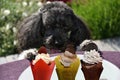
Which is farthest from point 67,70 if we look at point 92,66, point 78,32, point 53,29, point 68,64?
point 78,32

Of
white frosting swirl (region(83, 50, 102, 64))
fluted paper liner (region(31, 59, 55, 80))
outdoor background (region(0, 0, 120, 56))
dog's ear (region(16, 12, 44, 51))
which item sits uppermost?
white frosting swirl (region(83, 50, 102, 64))

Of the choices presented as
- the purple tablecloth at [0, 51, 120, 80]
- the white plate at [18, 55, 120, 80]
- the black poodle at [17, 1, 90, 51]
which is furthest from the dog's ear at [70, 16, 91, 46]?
the white plate at [18, 55, 120, 80]

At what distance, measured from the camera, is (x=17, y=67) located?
10.1ft

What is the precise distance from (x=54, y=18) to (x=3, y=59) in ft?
3.93

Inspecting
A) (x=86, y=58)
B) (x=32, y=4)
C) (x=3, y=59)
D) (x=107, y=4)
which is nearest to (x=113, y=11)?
(x=107, y=4)

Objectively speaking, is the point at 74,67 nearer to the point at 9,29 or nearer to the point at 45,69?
the point at 45,69

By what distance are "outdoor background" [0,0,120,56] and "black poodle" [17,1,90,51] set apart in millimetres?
1017

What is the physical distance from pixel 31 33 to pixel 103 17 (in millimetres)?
1557

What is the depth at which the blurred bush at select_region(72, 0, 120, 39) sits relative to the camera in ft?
17.1

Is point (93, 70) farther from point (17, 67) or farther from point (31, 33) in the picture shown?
point (31, 33)

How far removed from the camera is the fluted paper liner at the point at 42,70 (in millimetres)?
2449

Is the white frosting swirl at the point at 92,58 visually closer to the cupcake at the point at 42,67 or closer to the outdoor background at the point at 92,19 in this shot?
the cupcake at the point at 42,67

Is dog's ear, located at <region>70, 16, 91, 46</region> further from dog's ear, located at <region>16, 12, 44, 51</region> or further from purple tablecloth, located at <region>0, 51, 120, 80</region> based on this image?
purple tablecloth, located at <region>0, 51, 120, 80</region>

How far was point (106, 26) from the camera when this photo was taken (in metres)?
A: 5.29
